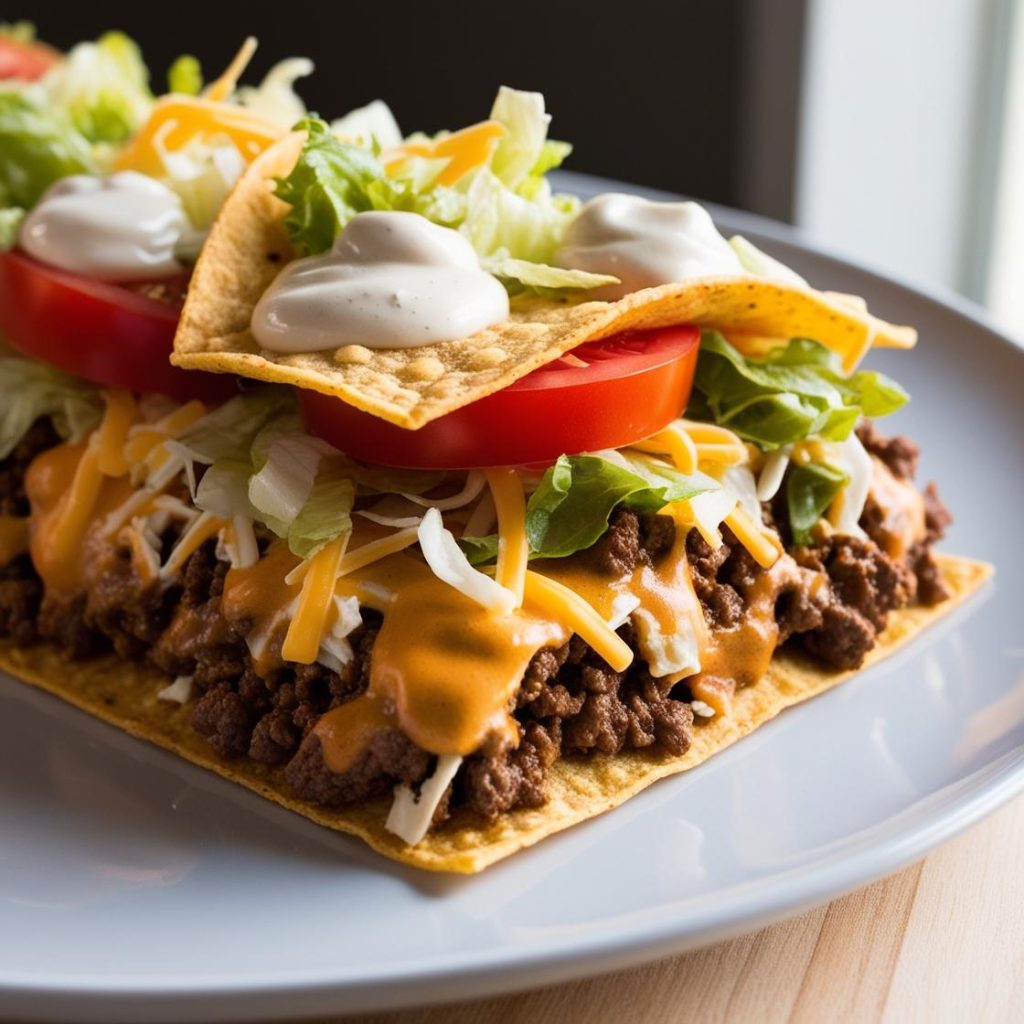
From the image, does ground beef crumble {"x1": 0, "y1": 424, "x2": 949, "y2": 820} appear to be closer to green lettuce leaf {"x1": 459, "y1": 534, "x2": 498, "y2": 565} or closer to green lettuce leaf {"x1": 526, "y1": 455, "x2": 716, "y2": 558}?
green lettuce leaf {"x1": 526, "y1": 455, "x2": 716, "y2": 558}

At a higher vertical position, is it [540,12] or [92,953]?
[540,12]

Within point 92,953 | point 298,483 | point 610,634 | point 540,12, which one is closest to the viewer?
point 92,953

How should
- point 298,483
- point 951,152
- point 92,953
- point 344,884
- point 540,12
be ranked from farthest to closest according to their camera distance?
point 540,12 < point 951,152 < point 298,483 < point 344,884 < point 92,953

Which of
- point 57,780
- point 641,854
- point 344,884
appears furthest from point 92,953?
point 641,854

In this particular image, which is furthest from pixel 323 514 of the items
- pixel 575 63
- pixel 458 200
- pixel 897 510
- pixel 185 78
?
pixel 575 63

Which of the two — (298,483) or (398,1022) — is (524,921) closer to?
(398,1022)
